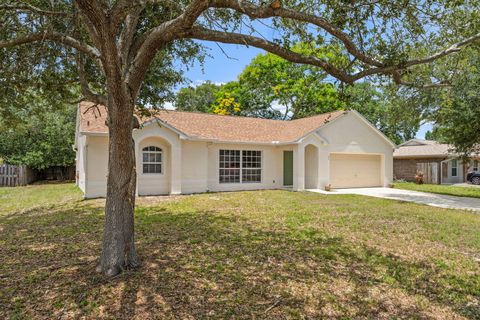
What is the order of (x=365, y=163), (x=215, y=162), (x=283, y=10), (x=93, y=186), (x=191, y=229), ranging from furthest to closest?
(x=365, y=163) → (x=215, y=162) → (x=93, y=186) → (x=191, y=229) → (x=283, y=10)

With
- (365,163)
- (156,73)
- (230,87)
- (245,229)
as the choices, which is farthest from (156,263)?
(230,87)

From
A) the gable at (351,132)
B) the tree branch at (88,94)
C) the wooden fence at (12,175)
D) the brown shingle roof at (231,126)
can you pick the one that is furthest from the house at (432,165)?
the wooden fence at (12,175)

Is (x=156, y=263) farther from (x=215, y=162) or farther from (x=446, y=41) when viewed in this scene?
(x=215, y=162)

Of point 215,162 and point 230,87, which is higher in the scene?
point 230,87

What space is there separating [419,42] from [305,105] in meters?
20.5

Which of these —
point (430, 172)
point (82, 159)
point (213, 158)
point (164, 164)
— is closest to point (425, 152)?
point (430, 172)

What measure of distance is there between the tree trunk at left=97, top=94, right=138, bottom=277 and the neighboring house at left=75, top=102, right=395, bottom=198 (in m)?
9.15

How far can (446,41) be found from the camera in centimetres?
682

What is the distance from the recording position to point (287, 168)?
19.6 metres

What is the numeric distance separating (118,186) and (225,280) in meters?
2.24

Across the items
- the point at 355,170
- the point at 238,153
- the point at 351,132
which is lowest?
the point at 355,170

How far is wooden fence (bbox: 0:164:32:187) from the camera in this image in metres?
20.1

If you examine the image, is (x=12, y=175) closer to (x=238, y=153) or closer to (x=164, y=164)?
(x=164, y=164)

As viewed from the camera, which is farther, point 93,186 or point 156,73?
point 93,186
